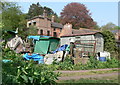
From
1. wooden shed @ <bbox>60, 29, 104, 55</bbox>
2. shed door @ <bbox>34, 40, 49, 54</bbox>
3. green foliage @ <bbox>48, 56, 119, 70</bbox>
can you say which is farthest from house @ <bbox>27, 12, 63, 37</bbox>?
green foliage @ <bbox>48, 56, 119, 70</bbox>

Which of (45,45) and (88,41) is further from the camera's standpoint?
(45,45)

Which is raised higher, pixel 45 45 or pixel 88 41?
pixel 88 41

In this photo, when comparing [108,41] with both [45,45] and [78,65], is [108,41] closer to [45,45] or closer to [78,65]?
[45,45]

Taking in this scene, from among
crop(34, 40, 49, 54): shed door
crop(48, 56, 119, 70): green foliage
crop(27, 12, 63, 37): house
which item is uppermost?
crop(27, 12, 63, 37): house

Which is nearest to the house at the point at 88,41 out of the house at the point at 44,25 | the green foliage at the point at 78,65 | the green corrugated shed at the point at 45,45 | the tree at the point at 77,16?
the green corrugated shed at the point at 45,45

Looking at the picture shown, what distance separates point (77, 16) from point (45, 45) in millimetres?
25573

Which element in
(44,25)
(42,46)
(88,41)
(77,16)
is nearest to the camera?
(88,41)

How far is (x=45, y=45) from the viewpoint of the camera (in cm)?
1744

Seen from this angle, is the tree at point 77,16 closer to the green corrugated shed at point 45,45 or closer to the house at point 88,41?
the house at point 88,41

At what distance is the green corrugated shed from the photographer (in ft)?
56.4

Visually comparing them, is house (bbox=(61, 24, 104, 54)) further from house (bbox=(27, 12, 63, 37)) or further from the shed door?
house (bbox=(27, 12, 63, 37))

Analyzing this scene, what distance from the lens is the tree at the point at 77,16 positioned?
40.1m

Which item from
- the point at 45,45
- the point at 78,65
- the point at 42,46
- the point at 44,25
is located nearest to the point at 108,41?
the point at 45,45

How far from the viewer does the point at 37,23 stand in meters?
34.2
